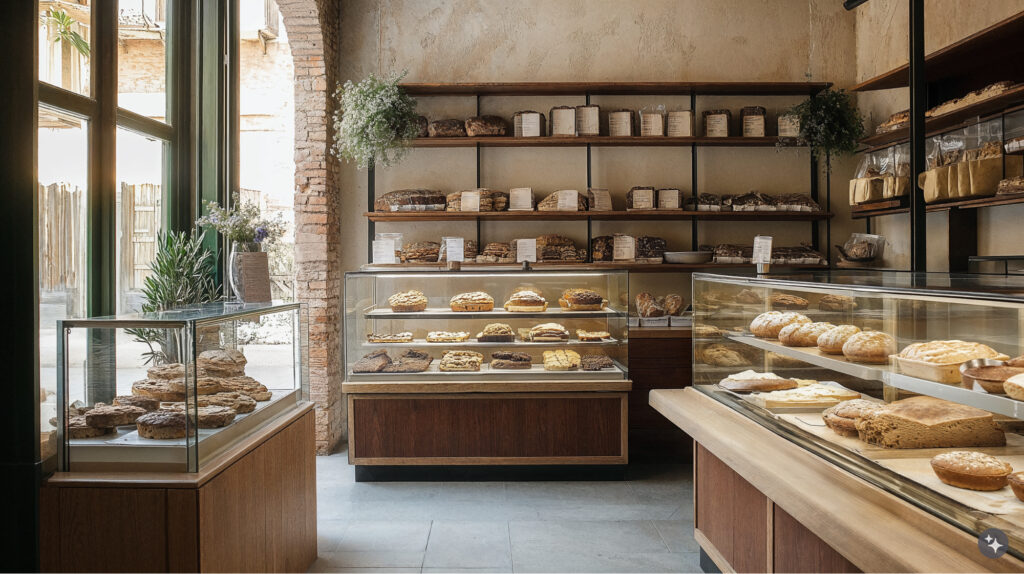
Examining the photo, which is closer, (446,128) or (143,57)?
(143,57)

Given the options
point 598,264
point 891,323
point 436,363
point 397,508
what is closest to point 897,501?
point 891,323

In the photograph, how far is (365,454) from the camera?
4.60 metres

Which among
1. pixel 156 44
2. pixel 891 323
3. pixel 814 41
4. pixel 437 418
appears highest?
pixel 814 41

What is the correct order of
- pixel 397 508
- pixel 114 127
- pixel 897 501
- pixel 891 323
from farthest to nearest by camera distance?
pixel 397 508 → pixel 114 127 → pixel 891 323 → pixel 897 501

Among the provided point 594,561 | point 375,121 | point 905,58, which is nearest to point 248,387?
point 594,561

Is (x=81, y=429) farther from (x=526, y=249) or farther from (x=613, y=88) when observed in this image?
(x=613, y=88)

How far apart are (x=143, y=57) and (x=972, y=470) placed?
4.74 metres

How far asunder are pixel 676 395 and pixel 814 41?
422 centimetres

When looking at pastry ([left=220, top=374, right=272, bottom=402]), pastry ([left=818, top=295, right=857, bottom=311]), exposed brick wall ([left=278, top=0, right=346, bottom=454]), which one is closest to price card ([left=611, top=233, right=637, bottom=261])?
exposed brick wall ([left=278, top=0, right=346, bottom=454])

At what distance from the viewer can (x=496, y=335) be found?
15.6 ft

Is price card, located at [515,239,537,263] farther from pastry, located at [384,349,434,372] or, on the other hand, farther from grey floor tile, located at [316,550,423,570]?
grey floor tile, located at [316,550,423,570]

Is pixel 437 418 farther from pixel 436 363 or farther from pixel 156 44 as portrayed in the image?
pixel 156 44

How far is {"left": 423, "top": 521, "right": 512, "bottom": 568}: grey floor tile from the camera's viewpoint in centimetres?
333

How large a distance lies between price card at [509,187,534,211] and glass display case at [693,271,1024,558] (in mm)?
2750
